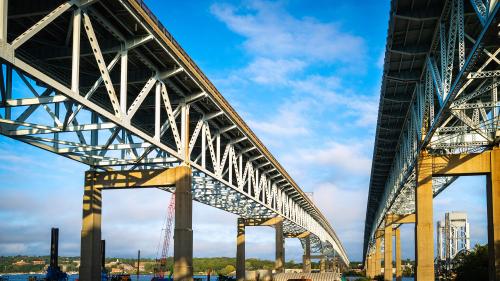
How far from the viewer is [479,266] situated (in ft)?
168

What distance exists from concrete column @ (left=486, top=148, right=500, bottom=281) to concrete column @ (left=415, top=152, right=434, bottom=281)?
398 centimetres

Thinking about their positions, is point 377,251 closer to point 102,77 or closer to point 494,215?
point 494,215

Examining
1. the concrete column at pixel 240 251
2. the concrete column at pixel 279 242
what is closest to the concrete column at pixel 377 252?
the concrete column at pixel 279 242

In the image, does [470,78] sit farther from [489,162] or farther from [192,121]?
[192,121]

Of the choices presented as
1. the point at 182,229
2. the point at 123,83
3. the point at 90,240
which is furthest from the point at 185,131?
the point at 123,83

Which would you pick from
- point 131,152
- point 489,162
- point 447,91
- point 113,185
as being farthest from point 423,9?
point 113,185

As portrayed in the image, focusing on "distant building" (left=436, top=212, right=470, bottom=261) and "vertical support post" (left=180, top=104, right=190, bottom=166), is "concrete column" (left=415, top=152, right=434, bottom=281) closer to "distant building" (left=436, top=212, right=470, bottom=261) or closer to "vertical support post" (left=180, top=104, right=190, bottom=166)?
"vertical support post" (left=180, top=104, right=190, bottom=166)

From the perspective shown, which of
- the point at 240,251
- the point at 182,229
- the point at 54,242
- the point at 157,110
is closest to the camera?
the point at 157,110

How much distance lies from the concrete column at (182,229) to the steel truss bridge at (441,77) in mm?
14529

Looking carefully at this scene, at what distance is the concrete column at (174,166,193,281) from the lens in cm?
3338

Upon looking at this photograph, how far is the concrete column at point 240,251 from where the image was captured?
69.2m

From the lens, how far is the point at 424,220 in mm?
39812

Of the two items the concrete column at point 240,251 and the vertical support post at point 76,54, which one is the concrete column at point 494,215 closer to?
the vertical support post at point 76,54

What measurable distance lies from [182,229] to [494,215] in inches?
765
